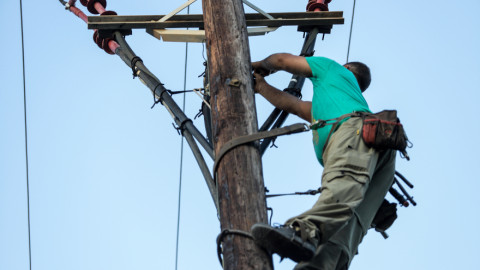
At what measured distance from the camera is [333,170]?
18.4 feet

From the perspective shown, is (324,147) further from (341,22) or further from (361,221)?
(341,22)

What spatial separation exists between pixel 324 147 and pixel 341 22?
6.51 feet

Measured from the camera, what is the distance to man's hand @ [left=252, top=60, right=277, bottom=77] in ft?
21.5

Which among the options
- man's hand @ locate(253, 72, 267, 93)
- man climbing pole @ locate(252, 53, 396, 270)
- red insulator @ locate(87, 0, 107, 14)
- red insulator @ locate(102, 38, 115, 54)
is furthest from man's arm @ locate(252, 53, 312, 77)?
red insulator @ locate(87, 0, 107, 14)

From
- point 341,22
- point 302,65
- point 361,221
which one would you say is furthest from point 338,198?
point 341,22

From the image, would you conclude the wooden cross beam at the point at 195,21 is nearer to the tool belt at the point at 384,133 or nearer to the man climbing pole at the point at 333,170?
the man climbing pole at the point at 333,170

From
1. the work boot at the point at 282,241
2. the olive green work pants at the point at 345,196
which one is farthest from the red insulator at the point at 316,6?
the work boot at the point at 282,241

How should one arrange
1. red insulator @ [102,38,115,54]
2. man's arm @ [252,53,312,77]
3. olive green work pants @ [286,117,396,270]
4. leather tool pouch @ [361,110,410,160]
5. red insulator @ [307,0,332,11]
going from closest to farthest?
olive green work pants @ [286,117,396,270], leather tool pouch @ [361,110,410,160], man's arm @ [252,53,312,77], red insulator @ [102,38,115,54], red insulator @ [307,0,332,11]

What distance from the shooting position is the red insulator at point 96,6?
7.99m

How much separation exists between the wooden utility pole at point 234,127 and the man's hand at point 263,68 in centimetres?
42

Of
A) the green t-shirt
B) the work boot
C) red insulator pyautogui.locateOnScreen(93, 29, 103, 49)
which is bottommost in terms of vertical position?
the work boot

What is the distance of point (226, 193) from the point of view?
534 cm

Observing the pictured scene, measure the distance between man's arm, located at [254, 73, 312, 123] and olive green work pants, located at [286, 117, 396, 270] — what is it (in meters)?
0.72

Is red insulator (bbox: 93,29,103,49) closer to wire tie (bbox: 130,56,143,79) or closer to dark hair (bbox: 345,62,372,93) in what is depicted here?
wire tie (bbox: 130,56,143,79)
